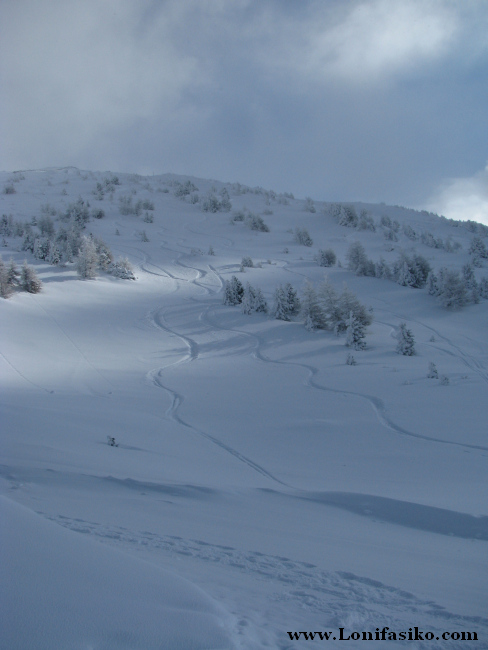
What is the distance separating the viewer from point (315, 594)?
252 cm

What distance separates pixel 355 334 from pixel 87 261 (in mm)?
13904

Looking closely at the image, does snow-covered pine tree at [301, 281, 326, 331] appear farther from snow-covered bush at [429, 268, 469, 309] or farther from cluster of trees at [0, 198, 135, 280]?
cluster of trees at [0, 198, 135, 280]

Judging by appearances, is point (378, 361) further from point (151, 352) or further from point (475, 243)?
point (475, 243)

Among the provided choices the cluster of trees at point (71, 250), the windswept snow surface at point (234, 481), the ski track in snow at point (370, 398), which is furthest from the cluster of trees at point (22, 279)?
the ski track in snow at point (370, 398)

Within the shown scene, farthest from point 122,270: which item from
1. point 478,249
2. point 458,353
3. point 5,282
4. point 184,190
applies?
point 184,190

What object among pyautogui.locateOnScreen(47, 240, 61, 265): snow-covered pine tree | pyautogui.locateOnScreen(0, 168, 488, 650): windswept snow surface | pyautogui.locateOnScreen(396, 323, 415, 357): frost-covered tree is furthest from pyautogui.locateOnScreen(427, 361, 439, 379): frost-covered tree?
pyautogui.locateOnScreen(47, 240, 61, 265): snow-covered pine tree

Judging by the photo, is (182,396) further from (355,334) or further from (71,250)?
(71,250)

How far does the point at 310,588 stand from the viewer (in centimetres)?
259

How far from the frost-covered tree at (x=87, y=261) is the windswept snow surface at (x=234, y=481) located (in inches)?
172

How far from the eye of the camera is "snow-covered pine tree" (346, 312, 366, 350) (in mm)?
13227

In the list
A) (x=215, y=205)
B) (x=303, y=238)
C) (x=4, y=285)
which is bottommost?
(x=4, y=285)

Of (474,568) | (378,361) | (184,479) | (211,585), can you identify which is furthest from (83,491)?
(378,361)

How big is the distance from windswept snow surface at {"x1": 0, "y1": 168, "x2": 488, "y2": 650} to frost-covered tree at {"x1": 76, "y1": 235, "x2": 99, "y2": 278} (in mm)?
4369

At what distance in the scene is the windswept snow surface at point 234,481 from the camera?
206cm
